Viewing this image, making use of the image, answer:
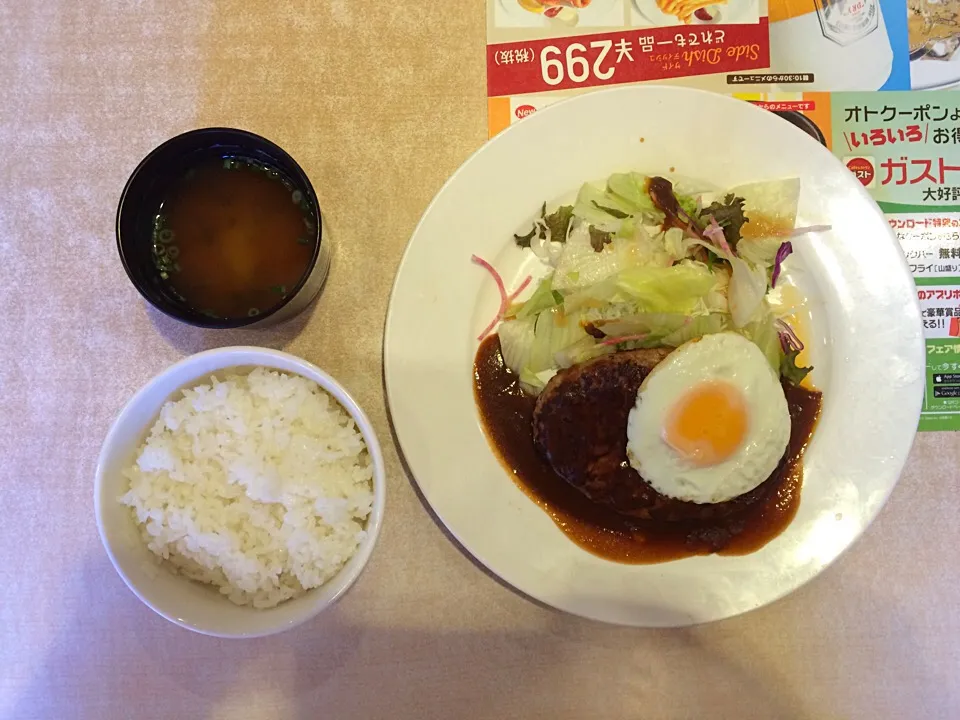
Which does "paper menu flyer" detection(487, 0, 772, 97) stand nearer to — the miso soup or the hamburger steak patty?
the miso soup

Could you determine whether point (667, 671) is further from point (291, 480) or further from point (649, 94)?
point (649, 94)

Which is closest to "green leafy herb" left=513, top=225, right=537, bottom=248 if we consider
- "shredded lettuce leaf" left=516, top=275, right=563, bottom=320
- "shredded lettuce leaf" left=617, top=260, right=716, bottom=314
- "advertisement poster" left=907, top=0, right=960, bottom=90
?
"shredded lettuce leaf" left=516, top=275, right=563, bottom=320

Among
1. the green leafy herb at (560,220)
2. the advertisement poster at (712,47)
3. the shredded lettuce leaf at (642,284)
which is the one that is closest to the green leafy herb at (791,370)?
the shredded lettuce leaf at (642,284)

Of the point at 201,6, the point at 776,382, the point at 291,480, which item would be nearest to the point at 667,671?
the point at 776,382

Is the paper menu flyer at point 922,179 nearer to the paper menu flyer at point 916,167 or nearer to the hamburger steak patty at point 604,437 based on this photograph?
the paper menu flyer at point 916,167

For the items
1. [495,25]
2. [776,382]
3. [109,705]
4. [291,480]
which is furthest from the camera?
[495,25]
